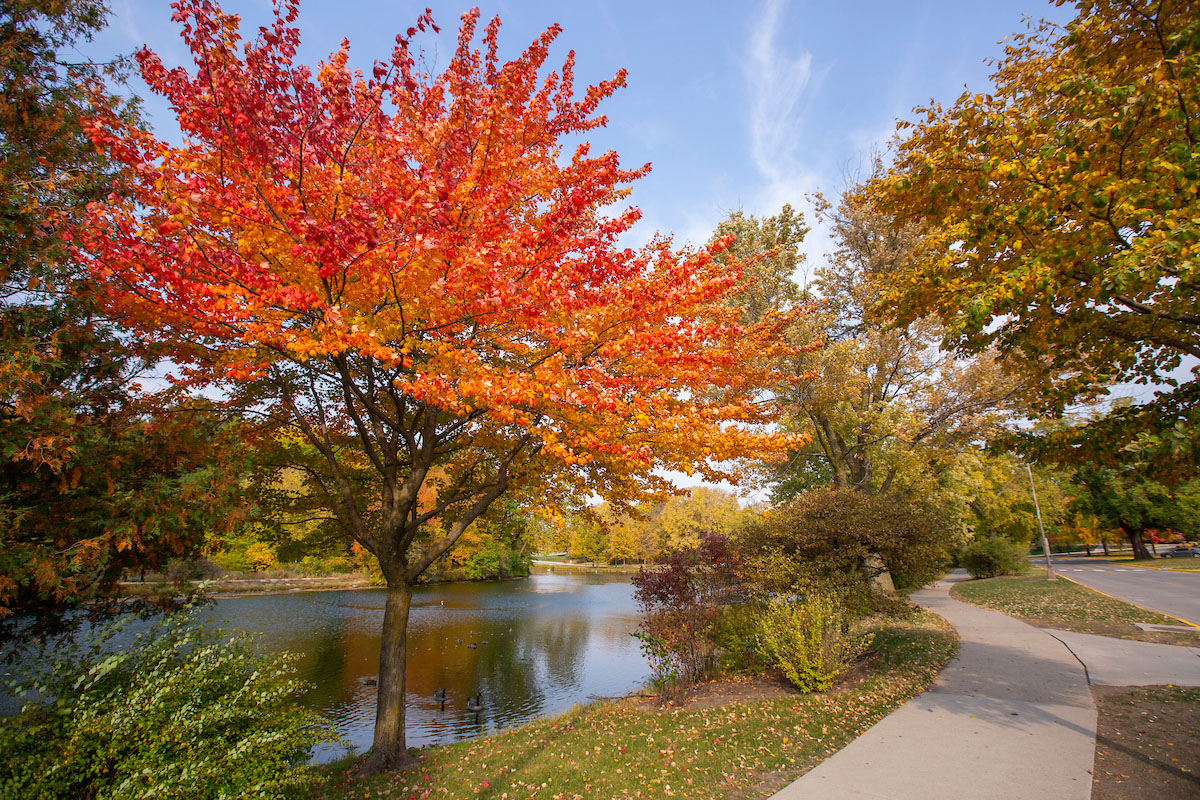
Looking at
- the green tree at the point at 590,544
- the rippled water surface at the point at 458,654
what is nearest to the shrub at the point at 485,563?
the rippled water surface at the point at 458,654

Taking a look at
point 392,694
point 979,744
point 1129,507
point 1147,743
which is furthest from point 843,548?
point 1129,507

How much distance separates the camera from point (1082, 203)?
4.24m

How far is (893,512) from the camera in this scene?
31.7 feet

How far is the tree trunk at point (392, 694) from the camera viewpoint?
636 cm

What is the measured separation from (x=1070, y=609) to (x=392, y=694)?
1791 cm

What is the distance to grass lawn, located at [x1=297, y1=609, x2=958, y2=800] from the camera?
4980mm

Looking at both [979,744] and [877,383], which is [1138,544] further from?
[979,744]

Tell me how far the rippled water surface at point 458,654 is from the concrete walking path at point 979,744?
5551 mm

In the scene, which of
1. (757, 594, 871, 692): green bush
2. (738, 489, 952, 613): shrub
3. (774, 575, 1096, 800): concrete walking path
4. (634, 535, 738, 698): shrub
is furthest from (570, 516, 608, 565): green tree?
(774, 575, 1096, 800): concrete walking path

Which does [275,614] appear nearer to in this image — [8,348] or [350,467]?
[350,467]

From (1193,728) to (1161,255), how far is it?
17.2 feet

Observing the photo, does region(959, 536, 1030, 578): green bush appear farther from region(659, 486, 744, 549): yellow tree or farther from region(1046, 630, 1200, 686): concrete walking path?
region(659, 486, 744, 549): yellow tree

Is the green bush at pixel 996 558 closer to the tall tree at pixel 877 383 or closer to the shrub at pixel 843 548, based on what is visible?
the tall tree at pixel 877 383

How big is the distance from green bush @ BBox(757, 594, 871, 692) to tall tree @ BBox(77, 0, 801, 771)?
354 centimetres
